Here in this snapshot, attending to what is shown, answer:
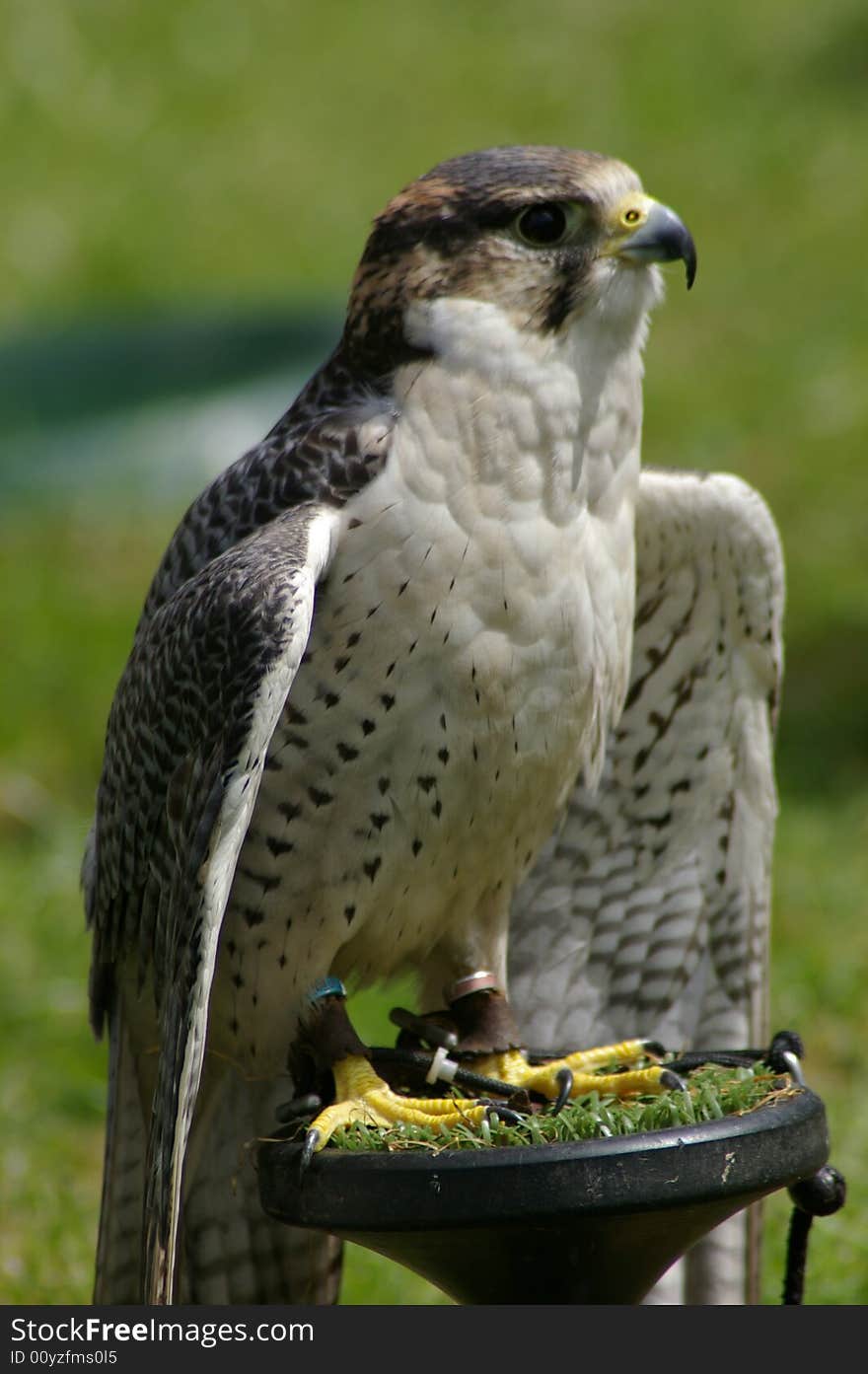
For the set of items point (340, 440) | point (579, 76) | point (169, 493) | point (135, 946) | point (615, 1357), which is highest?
point (579, 76)

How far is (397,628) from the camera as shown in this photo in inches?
101

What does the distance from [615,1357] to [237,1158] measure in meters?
1.03

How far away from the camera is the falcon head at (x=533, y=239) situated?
260cm

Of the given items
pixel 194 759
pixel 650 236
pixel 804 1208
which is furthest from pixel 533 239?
pixel 804 1208

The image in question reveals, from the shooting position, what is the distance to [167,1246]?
2518mm

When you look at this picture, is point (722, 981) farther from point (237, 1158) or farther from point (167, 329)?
point (167, 329)

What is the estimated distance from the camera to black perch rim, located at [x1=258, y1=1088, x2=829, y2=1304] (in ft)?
7.44

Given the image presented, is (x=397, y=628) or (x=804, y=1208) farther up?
(x=397, y=628)

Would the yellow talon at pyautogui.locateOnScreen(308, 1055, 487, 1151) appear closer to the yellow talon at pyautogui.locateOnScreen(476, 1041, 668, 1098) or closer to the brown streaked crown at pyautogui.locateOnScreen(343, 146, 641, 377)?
the yellow talon at pyautogui.locateOnScreen(476, 1041, 668, 1098)

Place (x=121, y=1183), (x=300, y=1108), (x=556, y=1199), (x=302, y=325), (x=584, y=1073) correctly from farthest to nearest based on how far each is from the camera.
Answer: (x=302, y=325) → (x=121, y=1183) → (x=584, y=1073) → (x=300, y=1108) → (x=556, y=1199)

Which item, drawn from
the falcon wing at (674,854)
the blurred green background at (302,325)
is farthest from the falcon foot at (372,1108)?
the blurred green background at (302,325)

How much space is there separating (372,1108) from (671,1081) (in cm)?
45

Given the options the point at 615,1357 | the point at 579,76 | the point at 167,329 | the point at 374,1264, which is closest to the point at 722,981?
the point at 374,1264

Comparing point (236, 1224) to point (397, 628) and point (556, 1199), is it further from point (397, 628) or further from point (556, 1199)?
point (397, 628)
